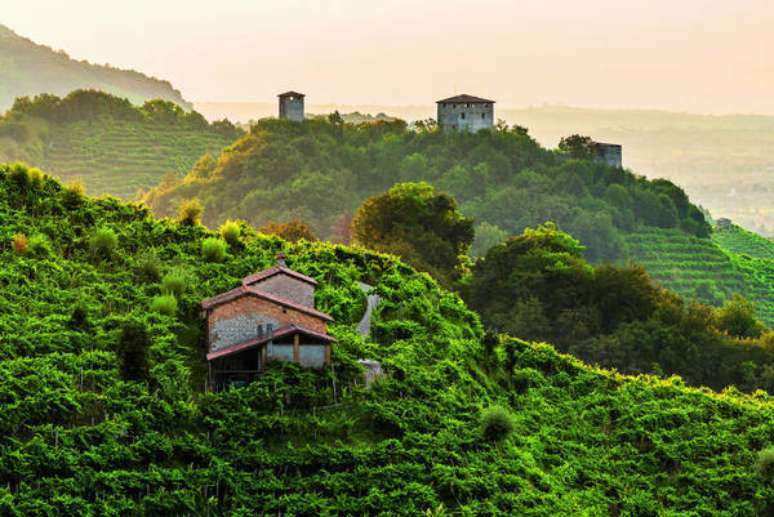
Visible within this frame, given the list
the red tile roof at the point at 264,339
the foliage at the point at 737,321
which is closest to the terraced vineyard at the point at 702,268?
the foliage at the point at 737,321

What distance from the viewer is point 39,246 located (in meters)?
37.1

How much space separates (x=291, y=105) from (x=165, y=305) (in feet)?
279

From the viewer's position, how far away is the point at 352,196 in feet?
367

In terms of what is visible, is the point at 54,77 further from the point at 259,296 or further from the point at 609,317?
the point at 259,296

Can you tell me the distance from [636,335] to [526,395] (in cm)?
1766

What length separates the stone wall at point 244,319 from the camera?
32062 mm

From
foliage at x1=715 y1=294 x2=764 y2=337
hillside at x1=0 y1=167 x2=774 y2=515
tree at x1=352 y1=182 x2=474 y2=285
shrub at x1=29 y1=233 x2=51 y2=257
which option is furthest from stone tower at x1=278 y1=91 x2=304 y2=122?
shrub at x1=29 y1=233 x2=51 y2=257

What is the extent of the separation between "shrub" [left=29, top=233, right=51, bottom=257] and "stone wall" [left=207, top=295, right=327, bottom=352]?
7.36m

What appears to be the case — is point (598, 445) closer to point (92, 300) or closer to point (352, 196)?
point (92, 300)

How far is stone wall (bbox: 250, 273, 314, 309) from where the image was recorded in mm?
35562

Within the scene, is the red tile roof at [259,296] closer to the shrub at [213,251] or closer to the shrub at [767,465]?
the shrub at [213,251]

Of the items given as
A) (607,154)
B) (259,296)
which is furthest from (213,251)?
(607,154)

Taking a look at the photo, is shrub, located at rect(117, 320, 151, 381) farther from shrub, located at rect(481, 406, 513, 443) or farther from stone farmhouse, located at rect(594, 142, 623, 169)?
stone farmhouse, located at rect(594, 142, 623, 169)

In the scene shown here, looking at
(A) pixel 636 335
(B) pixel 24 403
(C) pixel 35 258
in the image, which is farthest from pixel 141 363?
(A) pixel 636 335
